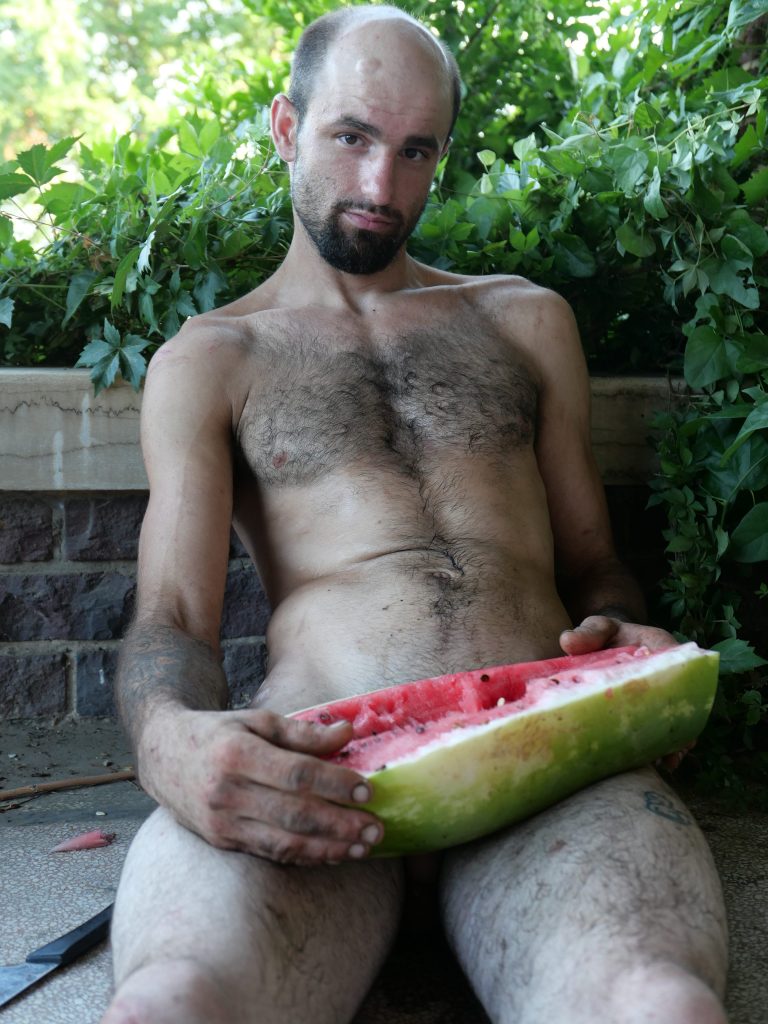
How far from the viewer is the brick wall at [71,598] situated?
3.04 m

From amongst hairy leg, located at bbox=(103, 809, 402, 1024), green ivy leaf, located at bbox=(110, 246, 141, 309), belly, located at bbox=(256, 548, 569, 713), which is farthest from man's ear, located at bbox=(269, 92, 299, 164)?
hairy leg, located at bbox=(103, 809, 402, 1024)

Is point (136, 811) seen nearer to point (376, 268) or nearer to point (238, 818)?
point (238, 818)

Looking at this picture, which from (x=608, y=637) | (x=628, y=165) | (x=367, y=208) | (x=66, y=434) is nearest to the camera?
(x=608, y=637)

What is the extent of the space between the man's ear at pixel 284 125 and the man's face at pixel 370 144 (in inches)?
4.6

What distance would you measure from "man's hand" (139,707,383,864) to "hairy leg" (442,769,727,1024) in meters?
0.26

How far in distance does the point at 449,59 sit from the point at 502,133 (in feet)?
5.82

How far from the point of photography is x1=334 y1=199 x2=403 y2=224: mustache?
97.5 inches

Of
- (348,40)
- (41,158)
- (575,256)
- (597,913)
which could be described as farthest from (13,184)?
(597,913)

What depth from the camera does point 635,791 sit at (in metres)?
1.76

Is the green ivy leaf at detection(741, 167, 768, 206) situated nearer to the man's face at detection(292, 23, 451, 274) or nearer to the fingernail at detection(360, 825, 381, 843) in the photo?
the man's face at detection(292, 23, 451, 274)

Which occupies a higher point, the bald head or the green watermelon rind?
the bald head

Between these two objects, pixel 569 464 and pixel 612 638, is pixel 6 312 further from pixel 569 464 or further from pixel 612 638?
pixel 612 638

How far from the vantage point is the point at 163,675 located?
1916 mm

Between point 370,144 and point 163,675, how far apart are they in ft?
4.19
